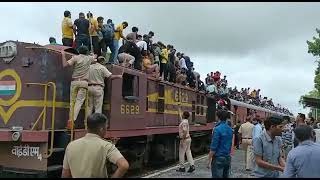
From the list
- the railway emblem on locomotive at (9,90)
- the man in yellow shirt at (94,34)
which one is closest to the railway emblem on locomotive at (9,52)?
the railway emblem on locomotive at (9,90)

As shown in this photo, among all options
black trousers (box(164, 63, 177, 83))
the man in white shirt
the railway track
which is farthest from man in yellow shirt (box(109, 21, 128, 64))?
the man in white shirt

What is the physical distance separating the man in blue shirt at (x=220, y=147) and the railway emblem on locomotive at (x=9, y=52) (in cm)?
463

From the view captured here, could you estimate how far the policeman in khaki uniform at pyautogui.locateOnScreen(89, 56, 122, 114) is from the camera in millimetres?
10391

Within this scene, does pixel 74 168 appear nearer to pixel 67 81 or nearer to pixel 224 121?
pixel 224 121

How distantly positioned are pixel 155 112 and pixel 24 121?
5372 millimetres

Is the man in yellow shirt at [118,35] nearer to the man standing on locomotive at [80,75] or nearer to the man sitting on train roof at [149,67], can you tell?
the man sitting on train roof at [149,67]

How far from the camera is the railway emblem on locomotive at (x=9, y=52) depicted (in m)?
10.1

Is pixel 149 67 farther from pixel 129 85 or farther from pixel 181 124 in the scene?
pixel 181 124

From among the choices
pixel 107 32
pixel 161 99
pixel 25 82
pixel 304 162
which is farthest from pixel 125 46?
pixel 304 162

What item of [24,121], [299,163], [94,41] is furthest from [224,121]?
[94,41]

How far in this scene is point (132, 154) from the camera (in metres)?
13.0

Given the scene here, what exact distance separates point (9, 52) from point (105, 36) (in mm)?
4258

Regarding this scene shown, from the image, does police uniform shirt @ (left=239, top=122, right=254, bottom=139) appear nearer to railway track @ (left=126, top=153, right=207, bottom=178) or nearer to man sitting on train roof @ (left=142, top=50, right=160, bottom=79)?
railway track @ (left=126, top=153, right=207, bottom=178)

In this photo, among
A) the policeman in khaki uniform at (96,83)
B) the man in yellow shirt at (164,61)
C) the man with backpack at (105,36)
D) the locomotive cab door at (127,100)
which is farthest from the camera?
the man in yellow shirt at (164,61)
